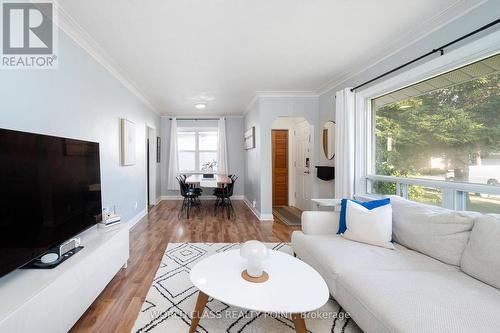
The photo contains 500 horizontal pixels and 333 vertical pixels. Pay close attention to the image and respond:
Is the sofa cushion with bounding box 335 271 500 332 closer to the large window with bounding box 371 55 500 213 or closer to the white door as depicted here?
the large window with bounding box 371 55 500 213

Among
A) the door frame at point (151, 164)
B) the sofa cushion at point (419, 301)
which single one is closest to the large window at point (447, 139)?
the sofa cushion at point (419, 301)

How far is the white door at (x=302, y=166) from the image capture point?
4.99 meters

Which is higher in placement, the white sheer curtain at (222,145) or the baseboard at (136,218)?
the white sheer curtain at (222,145)

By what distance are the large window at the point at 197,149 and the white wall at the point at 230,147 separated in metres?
0.24

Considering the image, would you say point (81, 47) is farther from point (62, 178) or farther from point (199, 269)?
point (199, 269)

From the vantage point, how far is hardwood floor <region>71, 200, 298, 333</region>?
5.67ft

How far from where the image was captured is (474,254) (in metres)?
1.49

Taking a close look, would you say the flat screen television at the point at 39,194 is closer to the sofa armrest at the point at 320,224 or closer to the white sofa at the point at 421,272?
the white sofa at the point at 421,272

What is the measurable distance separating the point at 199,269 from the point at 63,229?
3.54ft

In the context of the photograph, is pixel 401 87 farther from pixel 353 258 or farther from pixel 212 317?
pixel 212 317

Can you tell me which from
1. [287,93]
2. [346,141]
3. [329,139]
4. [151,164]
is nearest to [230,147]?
[151,164]

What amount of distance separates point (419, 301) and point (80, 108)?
3.26 meters

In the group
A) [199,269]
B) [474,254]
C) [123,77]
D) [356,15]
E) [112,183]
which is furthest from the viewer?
[123,77]

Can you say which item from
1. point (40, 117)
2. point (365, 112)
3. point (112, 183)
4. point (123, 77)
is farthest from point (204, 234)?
point (365, 112)
